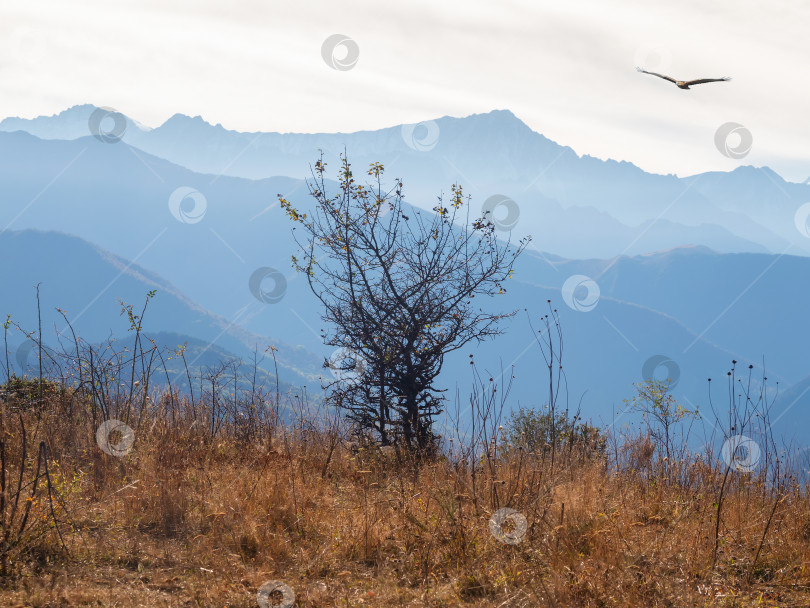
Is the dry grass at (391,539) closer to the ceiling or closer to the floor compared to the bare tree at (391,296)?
closer to the floor

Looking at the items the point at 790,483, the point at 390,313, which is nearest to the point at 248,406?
the point at 390,313

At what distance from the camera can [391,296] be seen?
11031 millimetres

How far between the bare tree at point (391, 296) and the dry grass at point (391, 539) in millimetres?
3904

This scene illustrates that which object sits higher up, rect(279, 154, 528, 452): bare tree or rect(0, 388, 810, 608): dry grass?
rect(279, 154, 528, 452): bare tree

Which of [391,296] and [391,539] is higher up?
[391,296]

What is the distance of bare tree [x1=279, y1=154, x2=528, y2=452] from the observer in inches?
424

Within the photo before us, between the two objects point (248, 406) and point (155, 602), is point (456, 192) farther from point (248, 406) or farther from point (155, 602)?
point (155, 602)

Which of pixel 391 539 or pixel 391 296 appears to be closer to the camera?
pixel 391 539

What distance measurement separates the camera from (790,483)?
674 centimetres

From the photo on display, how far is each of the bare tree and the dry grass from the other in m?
3.90

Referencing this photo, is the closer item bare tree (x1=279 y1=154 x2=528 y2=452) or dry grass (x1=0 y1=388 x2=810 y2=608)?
dry grass (x1=0 y1=388 x2=810 y2=608)

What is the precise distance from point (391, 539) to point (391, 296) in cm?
A: 609

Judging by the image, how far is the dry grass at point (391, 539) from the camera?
4.36 metres

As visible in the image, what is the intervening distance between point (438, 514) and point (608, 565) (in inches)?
60.9
